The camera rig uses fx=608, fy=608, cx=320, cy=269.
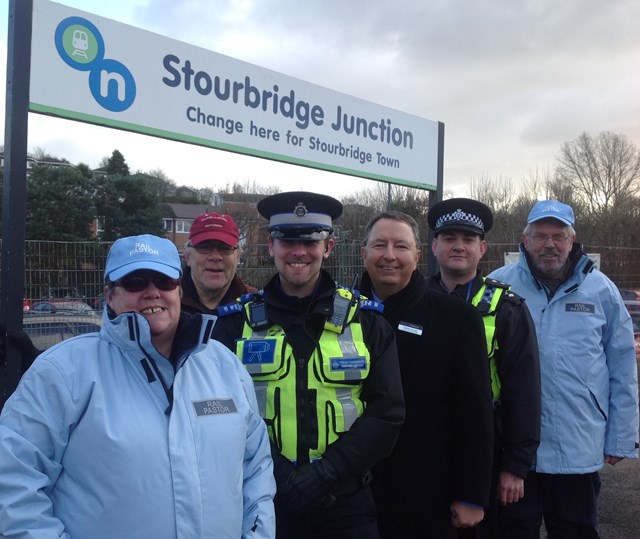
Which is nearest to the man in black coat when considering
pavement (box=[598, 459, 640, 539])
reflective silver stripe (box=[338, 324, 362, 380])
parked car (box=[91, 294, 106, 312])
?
reflective silver stripe (box=[338, 324, 362, 380])

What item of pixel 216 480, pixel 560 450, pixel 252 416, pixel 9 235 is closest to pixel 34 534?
pixel 216 480

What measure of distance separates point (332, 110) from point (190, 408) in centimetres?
313

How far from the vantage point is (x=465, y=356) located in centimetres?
280

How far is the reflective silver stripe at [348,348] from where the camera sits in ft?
8.08

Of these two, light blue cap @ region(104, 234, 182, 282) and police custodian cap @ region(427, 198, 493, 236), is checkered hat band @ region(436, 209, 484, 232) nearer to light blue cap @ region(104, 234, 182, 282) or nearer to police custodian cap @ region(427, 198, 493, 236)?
police custodian cap @ region(427, 198, 493, 236)

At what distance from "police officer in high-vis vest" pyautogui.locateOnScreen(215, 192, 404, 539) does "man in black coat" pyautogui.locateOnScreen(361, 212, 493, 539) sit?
0.29 meters

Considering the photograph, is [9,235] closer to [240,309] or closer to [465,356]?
[240,309]

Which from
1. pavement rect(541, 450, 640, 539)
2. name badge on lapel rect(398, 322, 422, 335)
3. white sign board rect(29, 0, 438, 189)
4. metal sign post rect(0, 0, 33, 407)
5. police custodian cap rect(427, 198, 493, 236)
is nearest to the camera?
name badge on lapel rect(398, 322, 422, 335)

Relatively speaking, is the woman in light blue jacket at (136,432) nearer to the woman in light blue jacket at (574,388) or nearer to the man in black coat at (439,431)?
the man in black coat at (439,431)

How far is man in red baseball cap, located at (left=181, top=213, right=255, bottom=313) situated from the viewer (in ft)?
12.0

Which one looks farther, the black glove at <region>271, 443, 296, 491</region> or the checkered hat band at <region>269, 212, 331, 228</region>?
the checkered hat band at <region>269, 212, 331, 228</region>

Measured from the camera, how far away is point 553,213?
12.0 feet

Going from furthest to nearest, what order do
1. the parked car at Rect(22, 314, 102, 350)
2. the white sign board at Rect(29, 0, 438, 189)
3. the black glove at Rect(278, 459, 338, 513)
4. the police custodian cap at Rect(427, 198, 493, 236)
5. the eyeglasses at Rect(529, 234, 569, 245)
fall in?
the parked car at Rect(22, 314, 102, 350) → the eyeglasses at Rect(529, 234, 569, 245) → the police custodian cap at Rect(427, 198, 493, 236) → the white sign board at Rect(29, 0, 438, 189) → the black glove at Rect(278, 459, 338, 513)

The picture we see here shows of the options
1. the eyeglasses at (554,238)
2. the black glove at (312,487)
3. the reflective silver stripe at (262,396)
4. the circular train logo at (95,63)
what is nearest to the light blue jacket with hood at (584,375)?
the eyeglasses at (554,238)
